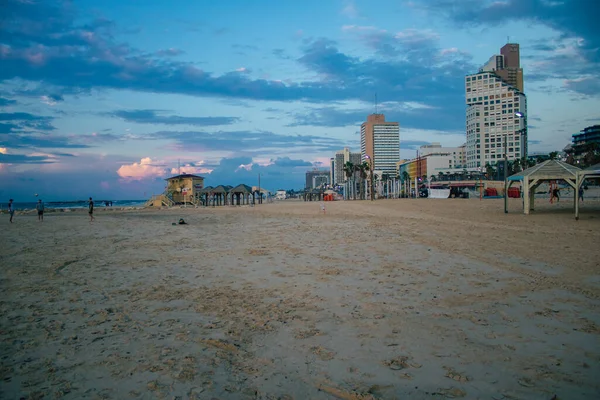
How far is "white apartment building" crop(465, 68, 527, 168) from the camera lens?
126 m

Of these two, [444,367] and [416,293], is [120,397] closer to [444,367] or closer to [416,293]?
[444,367]

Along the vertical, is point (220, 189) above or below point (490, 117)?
below

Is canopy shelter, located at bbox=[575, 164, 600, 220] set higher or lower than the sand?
higher

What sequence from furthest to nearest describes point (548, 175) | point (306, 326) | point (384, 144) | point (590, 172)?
point (384, 144) → point (548, 175) → point (590, 172) → point (306, 326)

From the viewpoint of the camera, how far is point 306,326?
189 inches

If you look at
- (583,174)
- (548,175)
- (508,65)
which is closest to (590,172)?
(583,174)

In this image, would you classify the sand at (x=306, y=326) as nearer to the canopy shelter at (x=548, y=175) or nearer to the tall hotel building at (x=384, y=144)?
the canopy shelter at (x=548, y=175)

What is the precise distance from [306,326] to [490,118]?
5729 inches

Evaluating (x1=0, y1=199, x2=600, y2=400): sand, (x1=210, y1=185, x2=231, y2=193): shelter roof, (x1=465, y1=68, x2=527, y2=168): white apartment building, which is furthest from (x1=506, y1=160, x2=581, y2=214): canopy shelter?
(x1=465, y1=68, x2=527, y2=168): white apartment building

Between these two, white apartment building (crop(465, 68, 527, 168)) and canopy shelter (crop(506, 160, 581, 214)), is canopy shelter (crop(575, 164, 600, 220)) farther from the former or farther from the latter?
white apartment building (crop(465, 68, 527, 168))

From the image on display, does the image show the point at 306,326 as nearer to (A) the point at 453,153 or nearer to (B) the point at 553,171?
(B) the point at 553,171

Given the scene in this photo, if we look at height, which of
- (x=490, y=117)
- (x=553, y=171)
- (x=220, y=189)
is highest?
(x=490, y=117)

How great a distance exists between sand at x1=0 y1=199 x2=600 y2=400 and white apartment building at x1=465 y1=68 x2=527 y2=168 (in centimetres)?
13289

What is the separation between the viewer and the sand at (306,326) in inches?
132
